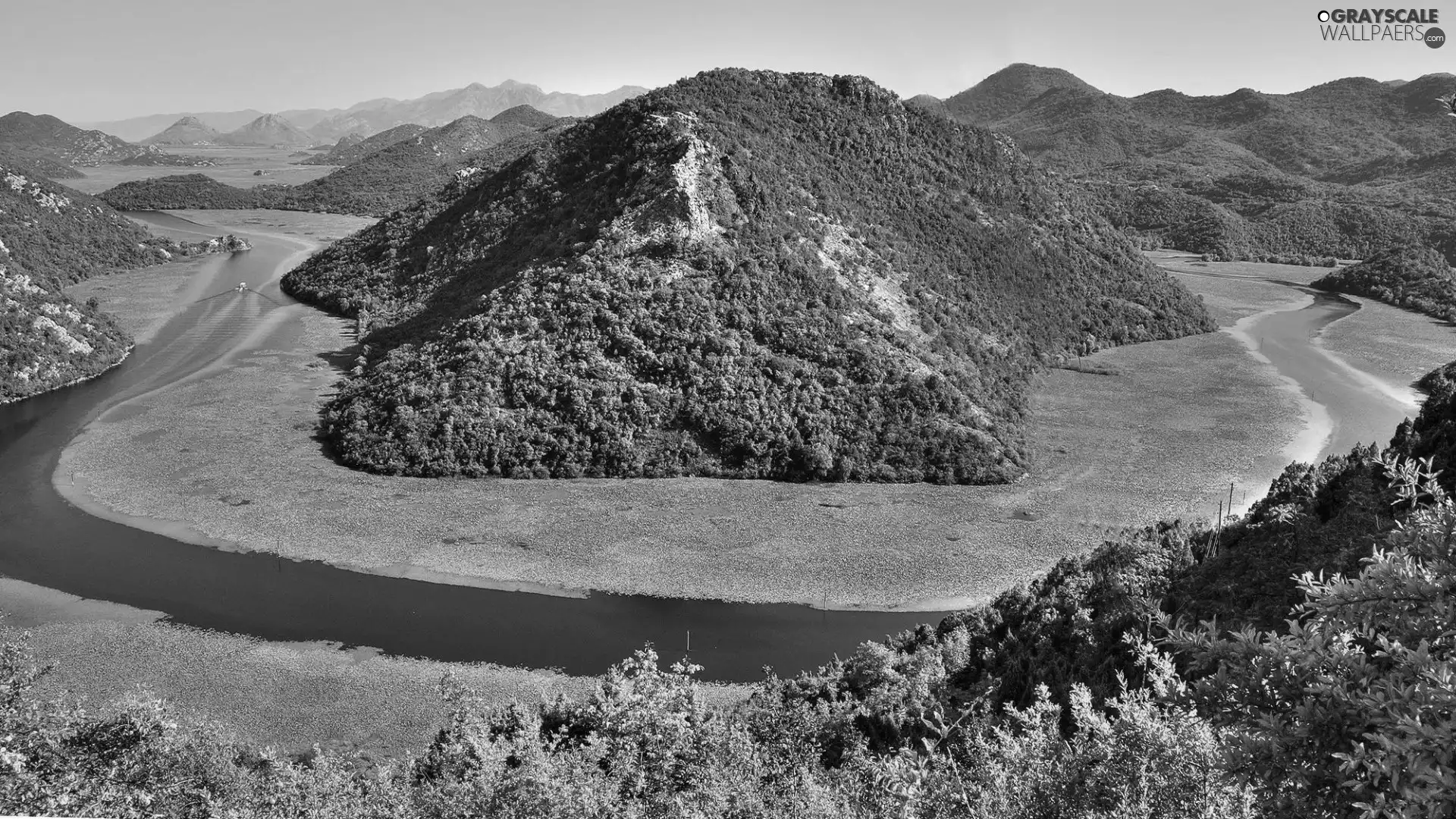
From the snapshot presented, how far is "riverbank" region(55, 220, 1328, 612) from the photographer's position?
1726 inches

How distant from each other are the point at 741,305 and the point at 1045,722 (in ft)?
147

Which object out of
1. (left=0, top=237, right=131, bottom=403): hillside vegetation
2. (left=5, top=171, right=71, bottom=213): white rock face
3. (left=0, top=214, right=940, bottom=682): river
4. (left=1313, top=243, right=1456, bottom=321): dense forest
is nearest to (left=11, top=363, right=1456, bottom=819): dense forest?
(left=0, top=214, right=940, bottom=682): river

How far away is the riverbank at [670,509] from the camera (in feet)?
144

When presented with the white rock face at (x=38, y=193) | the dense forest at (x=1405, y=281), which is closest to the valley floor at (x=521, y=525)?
the dense forest at (x=1405, y=281)

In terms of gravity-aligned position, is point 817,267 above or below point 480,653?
above

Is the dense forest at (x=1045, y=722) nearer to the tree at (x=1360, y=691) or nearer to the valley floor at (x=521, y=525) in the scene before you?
the tree at (x=1360, y=691)

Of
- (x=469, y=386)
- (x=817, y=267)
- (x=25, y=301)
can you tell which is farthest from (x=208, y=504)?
(x=25, y=301)

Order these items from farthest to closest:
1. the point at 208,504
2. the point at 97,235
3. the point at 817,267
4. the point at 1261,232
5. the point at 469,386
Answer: the point at 1261,232, the point at 97,235, the point at 817,267, the point at 469,386, the point at 208,504

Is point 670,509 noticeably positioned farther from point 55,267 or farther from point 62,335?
point 55,267

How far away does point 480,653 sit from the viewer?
37406 mm

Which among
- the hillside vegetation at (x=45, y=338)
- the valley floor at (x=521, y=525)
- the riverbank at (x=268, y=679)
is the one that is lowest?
the riverbank at (x=268, y=679)

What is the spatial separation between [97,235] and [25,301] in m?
59.1

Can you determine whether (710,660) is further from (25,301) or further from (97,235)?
(97,235)

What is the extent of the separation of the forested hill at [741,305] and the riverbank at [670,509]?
305 cm
